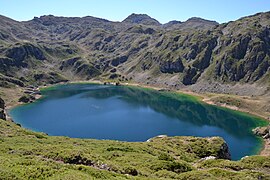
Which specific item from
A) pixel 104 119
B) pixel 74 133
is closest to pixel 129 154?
pixel 74 133

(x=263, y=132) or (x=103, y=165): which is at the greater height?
(x=103, y=165)

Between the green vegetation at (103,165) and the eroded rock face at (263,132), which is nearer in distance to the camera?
the green vegetation at (103,165)

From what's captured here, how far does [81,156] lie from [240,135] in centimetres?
13506

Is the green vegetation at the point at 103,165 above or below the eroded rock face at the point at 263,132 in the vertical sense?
above

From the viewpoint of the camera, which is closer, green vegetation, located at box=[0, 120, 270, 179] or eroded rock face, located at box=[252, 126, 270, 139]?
green vegetation, located at box=[0, 120, 270, 179]

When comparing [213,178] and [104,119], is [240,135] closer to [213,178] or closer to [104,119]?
[104,119]

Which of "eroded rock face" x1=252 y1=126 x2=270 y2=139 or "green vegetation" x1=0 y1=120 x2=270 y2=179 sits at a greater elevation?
"green vegetation" x1=0 y1=120 x2=270 y2=179

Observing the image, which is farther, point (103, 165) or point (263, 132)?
point (263, 132)

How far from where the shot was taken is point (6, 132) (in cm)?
7775

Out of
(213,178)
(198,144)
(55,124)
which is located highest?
(213,178)

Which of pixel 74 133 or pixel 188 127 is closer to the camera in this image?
pixel 74 133

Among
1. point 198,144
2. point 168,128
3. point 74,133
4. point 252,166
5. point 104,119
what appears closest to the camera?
point 252,166

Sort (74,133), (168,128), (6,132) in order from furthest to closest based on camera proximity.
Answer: (168,128) → (74,133) → (6,132)

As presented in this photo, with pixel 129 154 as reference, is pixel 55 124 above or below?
below
